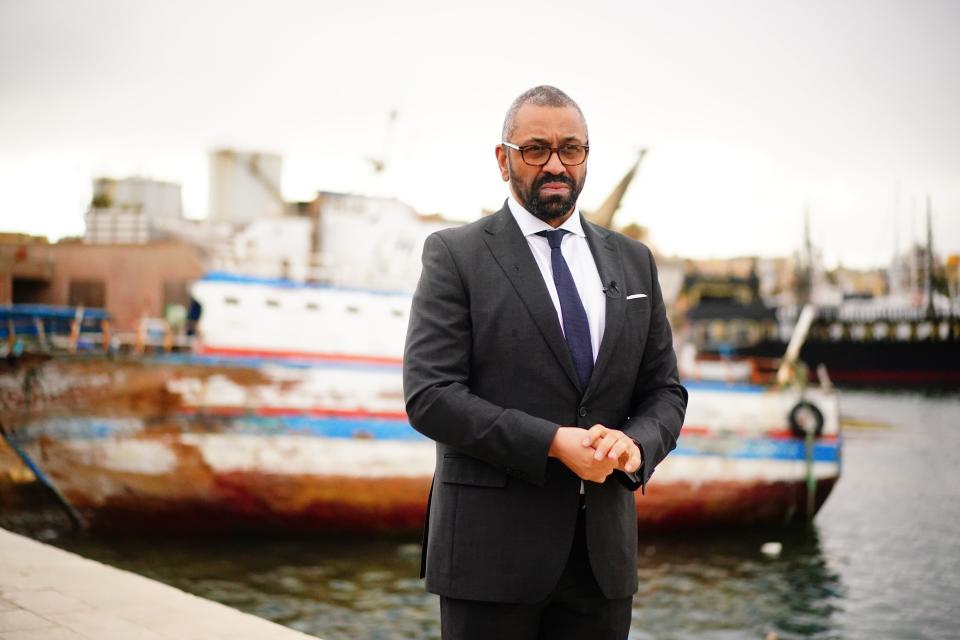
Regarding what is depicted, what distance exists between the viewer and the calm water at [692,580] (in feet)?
33.0

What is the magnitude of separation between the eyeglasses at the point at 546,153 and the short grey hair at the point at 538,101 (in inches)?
2.2

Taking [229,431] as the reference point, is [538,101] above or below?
above

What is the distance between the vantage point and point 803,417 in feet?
45.8

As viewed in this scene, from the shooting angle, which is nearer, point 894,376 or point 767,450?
point 767,450

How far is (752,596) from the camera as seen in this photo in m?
11.5

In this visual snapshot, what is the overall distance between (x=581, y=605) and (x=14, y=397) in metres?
12.7

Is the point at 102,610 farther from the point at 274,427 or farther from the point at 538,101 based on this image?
the point at 274,427

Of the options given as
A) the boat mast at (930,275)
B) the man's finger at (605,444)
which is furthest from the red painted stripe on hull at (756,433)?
the boat mast at (930,275)

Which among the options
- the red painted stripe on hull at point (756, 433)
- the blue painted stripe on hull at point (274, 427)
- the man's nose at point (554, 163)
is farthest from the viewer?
the red painted stripe on hull at point (756, 433)

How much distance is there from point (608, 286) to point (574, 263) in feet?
0.34

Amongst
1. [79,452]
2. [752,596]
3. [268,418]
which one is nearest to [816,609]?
[752,596]

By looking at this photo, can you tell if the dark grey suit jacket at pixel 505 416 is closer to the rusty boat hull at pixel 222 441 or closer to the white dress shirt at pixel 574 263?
the white dress shirt at pixel 574 263

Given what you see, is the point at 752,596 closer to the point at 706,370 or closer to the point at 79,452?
the point at 706,370

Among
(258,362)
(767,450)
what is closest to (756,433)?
(767,450)
